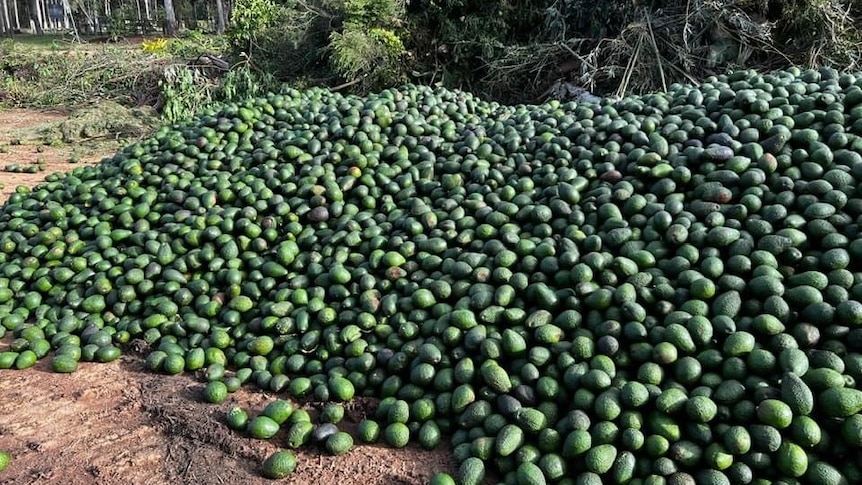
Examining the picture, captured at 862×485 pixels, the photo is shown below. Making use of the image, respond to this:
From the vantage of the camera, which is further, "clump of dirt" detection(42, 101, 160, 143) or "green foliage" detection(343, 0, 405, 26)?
"green foliage" detection(343, 0, 405, 26)

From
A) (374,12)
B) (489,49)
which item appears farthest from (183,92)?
(489,49)

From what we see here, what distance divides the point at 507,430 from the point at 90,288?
3.10 meters

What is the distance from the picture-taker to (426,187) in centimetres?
447

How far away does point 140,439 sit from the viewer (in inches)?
122

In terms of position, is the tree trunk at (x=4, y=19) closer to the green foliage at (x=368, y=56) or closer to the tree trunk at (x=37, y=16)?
the tree trunk at (x=37, y=16)

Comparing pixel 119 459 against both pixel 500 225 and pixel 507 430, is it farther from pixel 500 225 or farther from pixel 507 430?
pixel 500 225

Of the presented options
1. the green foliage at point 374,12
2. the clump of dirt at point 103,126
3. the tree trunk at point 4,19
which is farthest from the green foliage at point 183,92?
the tree trunk at point 4,19

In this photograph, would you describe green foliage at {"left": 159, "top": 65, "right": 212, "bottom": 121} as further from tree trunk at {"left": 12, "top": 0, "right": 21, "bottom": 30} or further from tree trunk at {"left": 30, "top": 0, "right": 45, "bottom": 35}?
tree trunk at {"left": 12, "top": 0, "right": 21, "bottom": 30}

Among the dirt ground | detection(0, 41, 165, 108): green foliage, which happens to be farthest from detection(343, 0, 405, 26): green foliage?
the dirt ground

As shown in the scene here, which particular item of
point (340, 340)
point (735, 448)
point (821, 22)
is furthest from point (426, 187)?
point (821, 22)

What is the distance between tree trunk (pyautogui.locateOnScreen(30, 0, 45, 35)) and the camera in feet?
122

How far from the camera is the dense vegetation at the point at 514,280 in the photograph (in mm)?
2617

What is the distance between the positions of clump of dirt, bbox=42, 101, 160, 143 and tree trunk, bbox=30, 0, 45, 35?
104 feet

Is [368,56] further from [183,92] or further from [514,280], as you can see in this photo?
[514,280]
